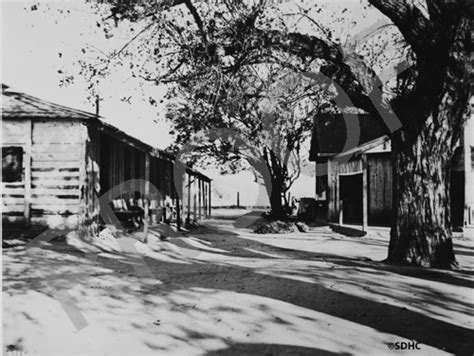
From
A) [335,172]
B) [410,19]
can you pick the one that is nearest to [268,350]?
[410,19]

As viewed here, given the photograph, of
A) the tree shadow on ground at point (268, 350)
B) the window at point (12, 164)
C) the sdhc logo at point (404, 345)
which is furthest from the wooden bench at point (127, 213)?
the sdhc logo at point (404, 345)

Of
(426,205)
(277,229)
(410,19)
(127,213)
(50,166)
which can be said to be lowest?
(277,229)

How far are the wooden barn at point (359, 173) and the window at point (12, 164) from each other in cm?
1106

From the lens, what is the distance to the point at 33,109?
13.6m

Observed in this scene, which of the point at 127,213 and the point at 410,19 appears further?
the point at 127,213

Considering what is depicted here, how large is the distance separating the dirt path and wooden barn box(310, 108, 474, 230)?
26.9ft

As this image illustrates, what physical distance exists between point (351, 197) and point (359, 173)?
389 cm

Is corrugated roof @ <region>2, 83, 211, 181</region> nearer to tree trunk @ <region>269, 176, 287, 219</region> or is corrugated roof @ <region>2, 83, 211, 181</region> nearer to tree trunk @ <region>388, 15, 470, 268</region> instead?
tree trunk @ <region>388, 15, 470, 268</region>

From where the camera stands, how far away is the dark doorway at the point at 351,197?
2331cm

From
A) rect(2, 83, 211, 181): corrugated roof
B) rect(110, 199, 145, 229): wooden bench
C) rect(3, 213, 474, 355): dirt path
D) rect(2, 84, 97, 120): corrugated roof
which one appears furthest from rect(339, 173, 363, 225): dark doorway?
rect(2, 84, 97, 120): corrugated roof

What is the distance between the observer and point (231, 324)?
532cm

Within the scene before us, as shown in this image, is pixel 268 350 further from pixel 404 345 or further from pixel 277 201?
pixel 277 201

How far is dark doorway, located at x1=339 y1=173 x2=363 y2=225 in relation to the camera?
23.3 m

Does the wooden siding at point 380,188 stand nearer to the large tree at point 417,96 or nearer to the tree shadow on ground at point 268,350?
the large tree at point 417,96
